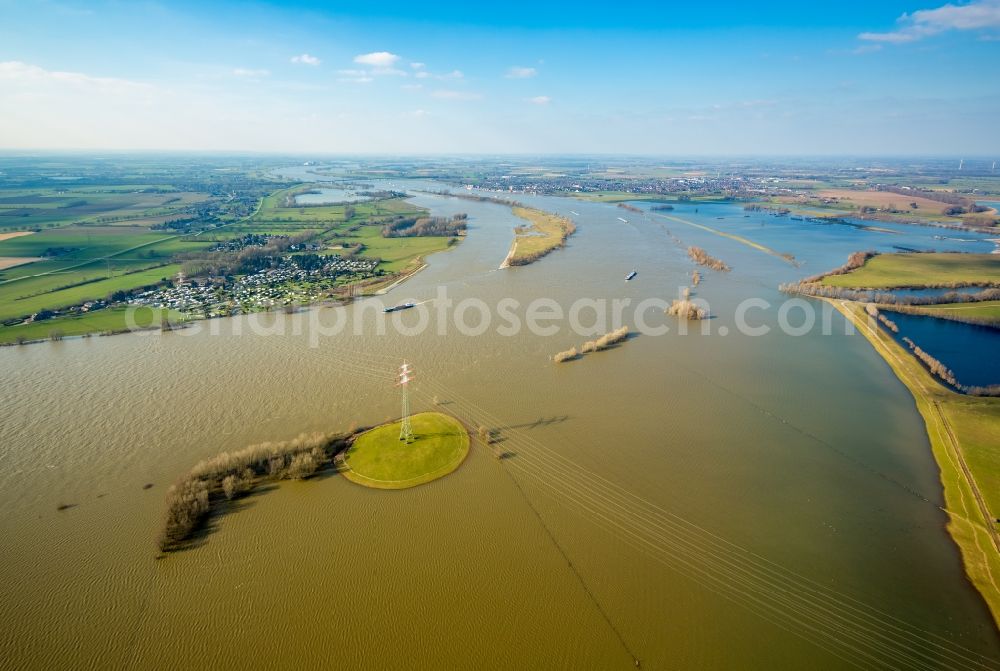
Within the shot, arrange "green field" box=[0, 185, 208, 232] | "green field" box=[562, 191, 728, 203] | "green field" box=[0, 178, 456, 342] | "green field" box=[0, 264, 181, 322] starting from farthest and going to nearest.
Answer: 1. "green field" box=[562, 191, 728, 203]
2. "green field" box=[0, 185, 208, 232]
3. "green field" box=[0, 178, 456, 342]
4. "green field" box=[0, 264, 181, 322]

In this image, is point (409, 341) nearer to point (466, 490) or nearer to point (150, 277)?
point (466, 490)

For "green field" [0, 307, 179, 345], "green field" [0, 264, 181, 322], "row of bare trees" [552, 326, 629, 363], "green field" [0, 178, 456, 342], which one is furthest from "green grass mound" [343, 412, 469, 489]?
"green field" [0, 264, 181, 322]

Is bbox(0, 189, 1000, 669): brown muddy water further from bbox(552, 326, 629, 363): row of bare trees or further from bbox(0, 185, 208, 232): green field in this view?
bbox(0, 185, 208, 232): green field

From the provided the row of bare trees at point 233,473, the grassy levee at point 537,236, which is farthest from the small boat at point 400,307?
the row of bare trees at point 233,473

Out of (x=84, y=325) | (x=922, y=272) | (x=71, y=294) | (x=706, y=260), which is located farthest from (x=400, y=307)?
(x=922, y=272)

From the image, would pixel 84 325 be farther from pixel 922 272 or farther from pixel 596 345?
pixel 922 272

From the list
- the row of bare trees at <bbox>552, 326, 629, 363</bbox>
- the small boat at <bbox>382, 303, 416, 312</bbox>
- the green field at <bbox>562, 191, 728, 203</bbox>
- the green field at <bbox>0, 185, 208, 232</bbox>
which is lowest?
the row of bare trees at <bbox>552, 326, 629, 363</bbox>
